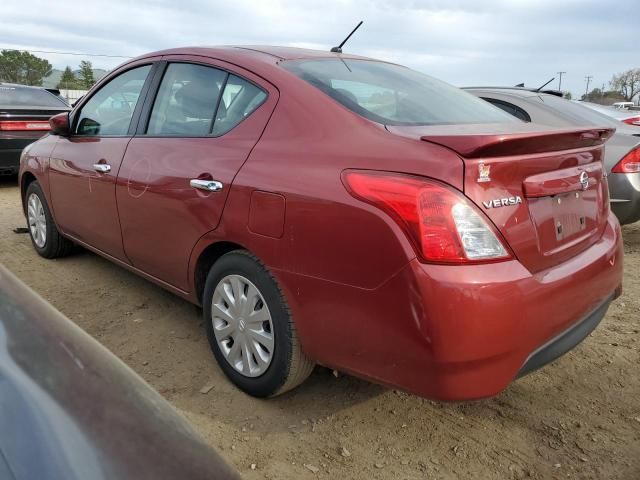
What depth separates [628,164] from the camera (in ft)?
15.0

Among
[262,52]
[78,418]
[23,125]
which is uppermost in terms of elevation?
[262,52]

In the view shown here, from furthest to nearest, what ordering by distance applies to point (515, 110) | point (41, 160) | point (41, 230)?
point (515, 110)
point (41, 230)
point (41, 160)

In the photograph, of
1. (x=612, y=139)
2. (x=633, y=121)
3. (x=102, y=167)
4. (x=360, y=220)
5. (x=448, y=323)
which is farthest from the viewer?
(x=633, y=121)

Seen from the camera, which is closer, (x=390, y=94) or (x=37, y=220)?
(x=390, y=94)

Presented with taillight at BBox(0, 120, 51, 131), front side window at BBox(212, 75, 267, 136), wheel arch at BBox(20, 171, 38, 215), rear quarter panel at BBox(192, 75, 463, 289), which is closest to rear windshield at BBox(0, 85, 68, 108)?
taillight at BBox(0, 120, 51, 131)

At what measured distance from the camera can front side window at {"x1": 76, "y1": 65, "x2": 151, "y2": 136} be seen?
324 cm

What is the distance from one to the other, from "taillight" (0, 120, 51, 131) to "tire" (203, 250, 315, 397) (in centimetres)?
598

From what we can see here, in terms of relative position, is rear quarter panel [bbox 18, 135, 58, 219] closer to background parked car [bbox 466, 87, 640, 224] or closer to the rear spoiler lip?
the rear spoiler lip

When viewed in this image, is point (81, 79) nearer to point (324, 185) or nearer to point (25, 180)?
point (25, 180)

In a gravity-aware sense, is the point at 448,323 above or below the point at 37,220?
above

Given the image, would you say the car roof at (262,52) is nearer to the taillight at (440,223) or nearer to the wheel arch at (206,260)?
the wheel arch at (206,260)

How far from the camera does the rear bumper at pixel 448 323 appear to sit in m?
1.71

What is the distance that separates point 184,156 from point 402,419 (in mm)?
1610

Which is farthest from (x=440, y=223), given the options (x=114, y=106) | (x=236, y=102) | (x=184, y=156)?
(x=114, y=106)
